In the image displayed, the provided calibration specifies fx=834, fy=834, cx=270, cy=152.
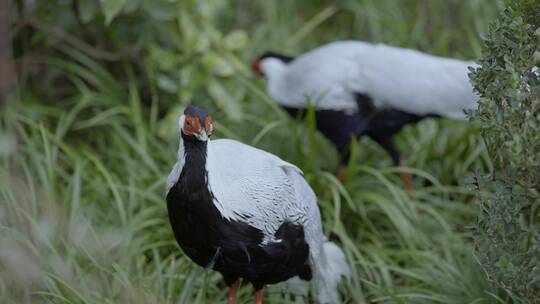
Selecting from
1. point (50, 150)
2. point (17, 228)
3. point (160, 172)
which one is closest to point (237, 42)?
point (160, 172)

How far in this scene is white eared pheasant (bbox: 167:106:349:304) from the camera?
234 centimetres

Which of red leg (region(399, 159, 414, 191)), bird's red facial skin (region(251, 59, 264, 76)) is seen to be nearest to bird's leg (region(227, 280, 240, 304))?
red leg (region(399, 159, 414, 191))

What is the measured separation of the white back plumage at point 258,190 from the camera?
239 cm

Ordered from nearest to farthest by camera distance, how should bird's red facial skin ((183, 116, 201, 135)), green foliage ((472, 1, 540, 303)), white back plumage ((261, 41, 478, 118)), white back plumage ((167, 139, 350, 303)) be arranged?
green foliage ((472, 1, 540, 303)) → bird's red facial skin ((183, 116, 201, 135)) → white back plumage ((167, 139, 350, 303)) → white back plumage ((261, 41, 478, 118))

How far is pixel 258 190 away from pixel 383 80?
4.54 feet

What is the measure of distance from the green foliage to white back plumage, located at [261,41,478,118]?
1.24 meters

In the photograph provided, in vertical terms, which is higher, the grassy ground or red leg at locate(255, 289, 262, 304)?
the grassy ground

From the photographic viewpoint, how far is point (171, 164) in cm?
377

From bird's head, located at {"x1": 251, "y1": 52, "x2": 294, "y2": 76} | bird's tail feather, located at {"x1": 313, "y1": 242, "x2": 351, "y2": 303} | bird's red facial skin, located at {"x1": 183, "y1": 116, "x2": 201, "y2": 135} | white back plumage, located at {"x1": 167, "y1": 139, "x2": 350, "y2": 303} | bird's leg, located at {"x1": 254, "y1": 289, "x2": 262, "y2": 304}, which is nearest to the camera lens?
bird's red facial skin, located at {"x1": 183, "y1": 116, "x2": 201, "y2": 135}

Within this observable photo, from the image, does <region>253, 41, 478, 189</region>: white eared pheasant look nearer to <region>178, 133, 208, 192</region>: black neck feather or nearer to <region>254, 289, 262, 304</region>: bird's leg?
<region>254, 289, 262, 304</region>: bird's leg

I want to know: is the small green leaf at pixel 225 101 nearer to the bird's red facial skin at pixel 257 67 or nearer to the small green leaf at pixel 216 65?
the small green leaf at pixel 216 65

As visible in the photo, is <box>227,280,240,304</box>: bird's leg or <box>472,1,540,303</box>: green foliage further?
<box>227,280,240,304</box>: bird's leg

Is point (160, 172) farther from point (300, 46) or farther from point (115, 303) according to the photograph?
point (300, 46)

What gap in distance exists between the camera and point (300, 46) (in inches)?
197
